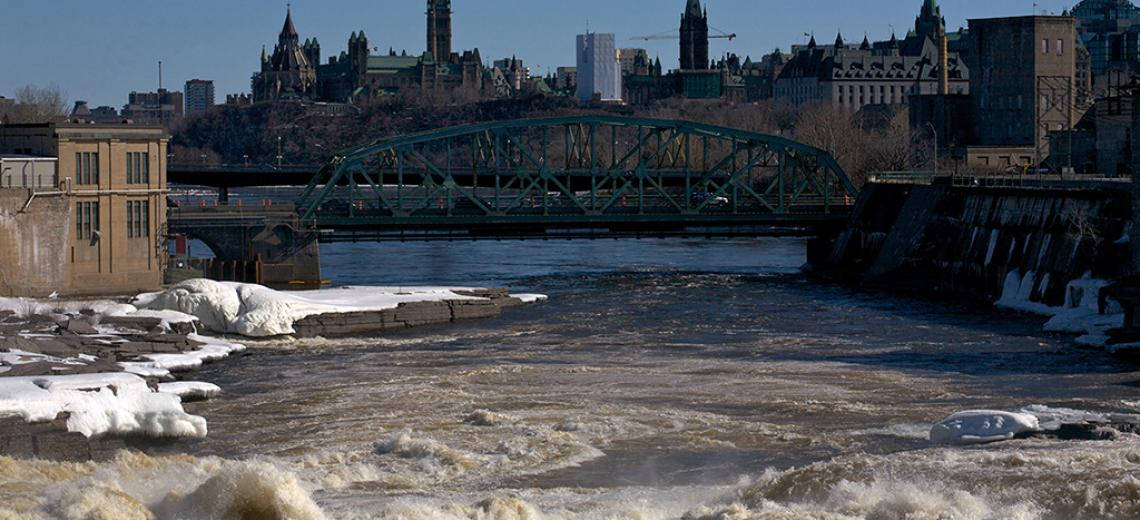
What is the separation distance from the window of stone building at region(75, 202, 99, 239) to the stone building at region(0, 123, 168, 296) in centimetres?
3

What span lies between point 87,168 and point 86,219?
185 centimetres

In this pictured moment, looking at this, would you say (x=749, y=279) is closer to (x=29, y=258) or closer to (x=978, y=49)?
(x=29, y=258)

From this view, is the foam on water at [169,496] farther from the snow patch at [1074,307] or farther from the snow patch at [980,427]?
the snow patch at [1074,307]

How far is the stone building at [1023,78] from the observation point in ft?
382

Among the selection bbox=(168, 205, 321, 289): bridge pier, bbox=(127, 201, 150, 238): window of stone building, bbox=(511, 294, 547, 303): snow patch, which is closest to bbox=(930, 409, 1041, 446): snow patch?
bbox=(511, 294, 547, 303): snow patch

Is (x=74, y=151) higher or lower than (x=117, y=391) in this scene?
higher

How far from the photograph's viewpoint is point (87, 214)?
199 feet

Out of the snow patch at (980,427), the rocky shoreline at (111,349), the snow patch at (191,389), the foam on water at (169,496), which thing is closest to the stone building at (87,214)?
the rocky shoreline at (111,349)

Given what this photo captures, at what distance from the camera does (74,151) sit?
200 feet

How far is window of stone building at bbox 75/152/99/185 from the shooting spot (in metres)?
61.0

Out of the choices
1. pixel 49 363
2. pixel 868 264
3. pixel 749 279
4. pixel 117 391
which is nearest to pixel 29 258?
pixel 49 363

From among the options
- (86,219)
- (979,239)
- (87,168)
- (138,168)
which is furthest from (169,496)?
(979,239)

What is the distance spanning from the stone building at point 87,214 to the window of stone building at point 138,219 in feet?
0.11

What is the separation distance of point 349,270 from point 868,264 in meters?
21.8
